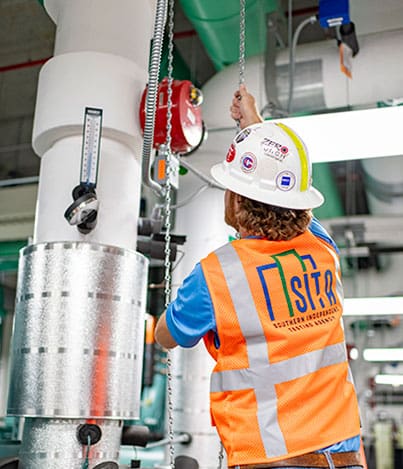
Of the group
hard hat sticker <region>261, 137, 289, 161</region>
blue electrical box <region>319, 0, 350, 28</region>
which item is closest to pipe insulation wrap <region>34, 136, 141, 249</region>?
hard hat sticker <region>261, 137, 289, 161</region>

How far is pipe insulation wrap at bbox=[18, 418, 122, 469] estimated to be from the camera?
2.54 meters

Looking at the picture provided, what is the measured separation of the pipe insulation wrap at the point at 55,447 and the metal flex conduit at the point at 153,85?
3.63ft

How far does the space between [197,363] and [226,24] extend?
248cm

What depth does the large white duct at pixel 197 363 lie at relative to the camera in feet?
15.8

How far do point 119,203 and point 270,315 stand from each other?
1.32 meters

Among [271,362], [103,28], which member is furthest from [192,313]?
[103,28]

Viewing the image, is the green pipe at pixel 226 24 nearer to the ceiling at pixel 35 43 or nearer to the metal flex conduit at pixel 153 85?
the ceiling at pixel 35 43

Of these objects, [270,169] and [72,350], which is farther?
[72,350]

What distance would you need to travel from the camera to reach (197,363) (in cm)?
495

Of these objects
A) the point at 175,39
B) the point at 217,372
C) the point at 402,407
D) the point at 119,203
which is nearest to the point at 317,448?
the point at 217,372

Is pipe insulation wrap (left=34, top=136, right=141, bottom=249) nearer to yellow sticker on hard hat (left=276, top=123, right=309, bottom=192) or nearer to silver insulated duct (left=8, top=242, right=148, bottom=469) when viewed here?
silver insulated duct (left=8, top=242, right=148, bottom=469)

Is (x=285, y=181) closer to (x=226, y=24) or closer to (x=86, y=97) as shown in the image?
(x=86, y=97)

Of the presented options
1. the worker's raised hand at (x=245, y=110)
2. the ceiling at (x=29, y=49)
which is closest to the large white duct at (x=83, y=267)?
the worker's raised hand at (x=245, y=110)

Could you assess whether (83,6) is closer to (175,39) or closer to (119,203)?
(119,203)
